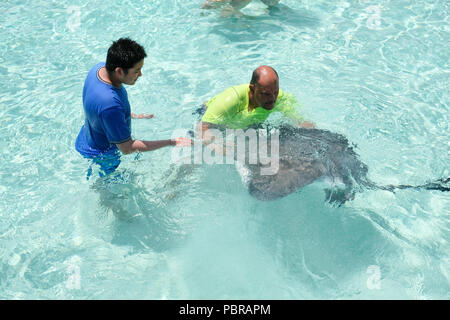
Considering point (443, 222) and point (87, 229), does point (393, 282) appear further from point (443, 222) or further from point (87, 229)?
Result: point (87, 229)

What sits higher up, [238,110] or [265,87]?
[265,87]

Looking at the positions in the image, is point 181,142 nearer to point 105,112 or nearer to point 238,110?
point 105,112

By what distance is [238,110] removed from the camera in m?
4.12

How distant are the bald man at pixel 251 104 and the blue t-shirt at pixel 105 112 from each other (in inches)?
42.3

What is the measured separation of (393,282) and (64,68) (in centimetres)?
513

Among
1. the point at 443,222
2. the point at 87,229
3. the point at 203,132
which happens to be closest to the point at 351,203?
the point at 443,222

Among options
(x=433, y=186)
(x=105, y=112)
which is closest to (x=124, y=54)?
(x=105, y=112)

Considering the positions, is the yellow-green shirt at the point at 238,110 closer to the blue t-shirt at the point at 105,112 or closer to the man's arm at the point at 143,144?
the man's arm at the point at 143,144

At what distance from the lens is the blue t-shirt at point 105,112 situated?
9.48 ft

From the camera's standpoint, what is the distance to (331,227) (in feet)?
12.5

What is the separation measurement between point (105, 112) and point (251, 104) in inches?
68.5

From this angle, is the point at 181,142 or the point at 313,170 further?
the point at 313,170

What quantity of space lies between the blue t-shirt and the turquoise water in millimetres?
753

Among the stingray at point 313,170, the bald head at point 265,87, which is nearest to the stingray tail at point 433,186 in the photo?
the stingray at point 313,170
